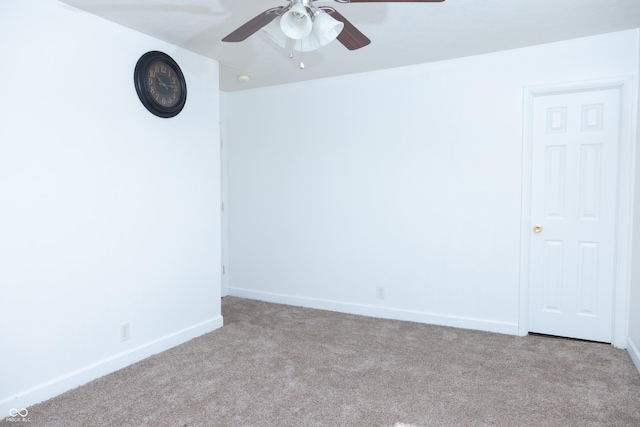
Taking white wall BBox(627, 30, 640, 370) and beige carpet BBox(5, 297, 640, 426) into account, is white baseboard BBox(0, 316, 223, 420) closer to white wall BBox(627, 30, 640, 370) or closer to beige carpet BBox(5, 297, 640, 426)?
beige carpet BBox(5, 297, 640, 426)

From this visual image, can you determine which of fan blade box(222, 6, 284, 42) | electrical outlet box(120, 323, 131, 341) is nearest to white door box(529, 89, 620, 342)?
fan blade box(222, 6, 284, 42)

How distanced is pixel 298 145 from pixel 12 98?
249cm

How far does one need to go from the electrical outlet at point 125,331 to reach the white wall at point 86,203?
3 cm

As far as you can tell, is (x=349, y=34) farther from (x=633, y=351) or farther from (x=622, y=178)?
(x=633, y=351)

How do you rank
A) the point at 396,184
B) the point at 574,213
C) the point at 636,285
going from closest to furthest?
the point at 636,285
the point at 574,213
the point at 396,184

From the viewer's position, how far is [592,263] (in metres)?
3.16

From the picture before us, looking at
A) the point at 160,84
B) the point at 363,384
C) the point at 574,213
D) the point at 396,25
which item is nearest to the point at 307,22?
the point at 396,25

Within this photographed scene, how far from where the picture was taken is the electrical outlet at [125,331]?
282 cm

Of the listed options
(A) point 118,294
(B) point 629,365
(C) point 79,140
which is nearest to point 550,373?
(B) point 629,365

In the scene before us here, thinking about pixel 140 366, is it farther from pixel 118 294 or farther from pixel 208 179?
pixel 208 179

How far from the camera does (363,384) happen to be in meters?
2.55

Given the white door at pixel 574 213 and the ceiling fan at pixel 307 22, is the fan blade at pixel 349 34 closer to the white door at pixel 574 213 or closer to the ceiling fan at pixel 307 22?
the ceiling fan at pixel 307 22

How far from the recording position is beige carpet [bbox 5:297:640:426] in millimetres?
2180

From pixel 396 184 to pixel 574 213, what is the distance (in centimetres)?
141
